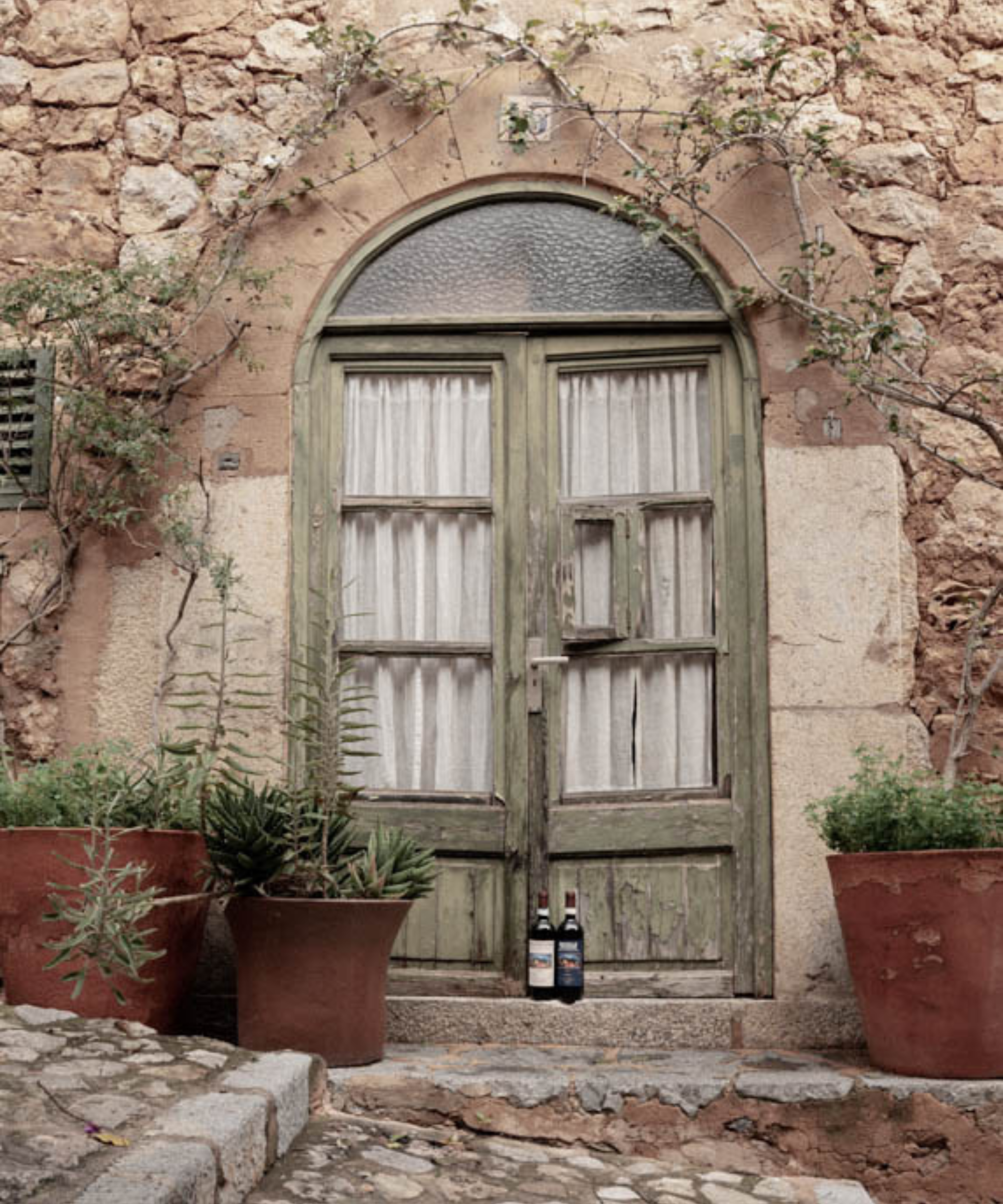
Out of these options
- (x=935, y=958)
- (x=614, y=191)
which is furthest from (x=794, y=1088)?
(x=614, y=191)

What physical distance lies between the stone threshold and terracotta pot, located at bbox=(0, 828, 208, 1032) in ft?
2.70

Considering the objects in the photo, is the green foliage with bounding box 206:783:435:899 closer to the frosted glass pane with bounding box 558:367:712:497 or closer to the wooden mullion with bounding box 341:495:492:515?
the wooden mullion with bounding box 341:495:492:515

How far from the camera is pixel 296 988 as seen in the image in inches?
153

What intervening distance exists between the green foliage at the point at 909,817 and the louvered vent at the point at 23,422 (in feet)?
8.46

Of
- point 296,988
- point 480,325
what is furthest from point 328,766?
point 480,325

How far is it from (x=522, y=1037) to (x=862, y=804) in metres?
1.22

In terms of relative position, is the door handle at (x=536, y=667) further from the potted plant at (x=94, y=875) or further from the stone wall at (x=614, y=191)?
the potted plant at (x=94, y=875)

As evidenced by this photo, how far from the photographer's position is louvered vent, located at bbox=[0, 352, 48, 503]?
4.90m

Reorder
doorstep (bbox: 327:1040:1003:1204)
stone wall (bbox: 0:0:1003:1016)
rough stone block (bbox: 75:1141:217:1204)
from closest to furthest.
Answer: rough stone block (bbox: 75:1141:217:1204)
doorstep (bbox: 327:1040:1003:1204)
stone wall (bbox: 0:0:1003:1016)

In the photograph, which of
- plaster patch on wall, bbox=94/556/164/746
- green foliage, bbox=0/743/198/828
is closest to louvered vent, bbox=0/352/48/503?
plaster patch on wall, bbox=94/556/164/746

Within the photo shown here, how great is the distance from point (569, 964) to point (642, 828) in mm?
453

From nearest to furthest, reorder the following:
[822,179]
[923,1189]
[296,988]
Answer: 1. [923,1189]
2. [296,988]
3. [822,179]

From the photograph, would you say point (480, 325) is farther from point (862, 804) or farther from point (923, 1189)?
point (923, 1189)

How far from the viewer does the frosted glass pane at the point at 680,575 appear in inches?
191
